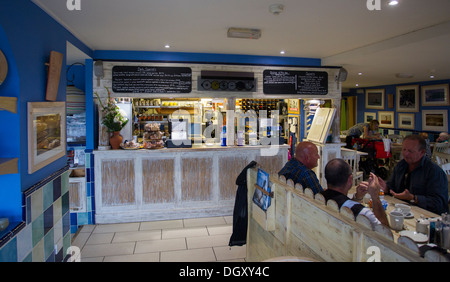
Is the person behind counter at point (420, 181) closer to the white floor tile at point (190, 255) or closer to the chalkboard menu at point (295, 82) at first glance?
the white floor tile at point (190, 255)

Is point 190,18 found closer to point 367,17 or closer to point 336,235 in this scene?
point 367,17

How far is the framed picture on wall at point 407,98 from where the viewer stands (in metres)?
11.0

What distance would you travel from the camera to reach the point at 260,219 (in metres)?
3.20

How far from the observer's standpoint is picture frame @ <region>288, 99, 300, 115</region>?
32.8ft

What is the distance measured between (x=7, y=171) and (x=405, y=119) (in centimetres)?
1212

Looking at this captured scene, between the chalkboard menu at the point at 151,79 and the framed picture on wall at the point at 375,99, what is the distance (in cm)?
941

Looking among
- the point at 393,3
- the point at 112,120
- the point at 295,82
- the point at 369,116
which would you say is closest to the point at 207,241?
the point at 112,120

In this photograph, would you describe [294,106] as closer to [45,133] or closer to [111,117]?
[111,117]

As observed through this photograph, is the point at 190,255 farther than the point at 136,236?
No

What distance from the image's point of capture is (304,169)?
3471mm

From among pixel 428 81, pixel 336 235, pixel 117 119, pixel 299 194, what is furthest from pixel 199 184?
pixel 428 81

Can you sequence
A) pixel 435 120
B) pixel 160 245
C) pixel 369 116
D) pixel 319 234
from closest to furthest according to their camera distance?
pixel 319 234, pixel 160 245, pixel 435 120, pixel 369 116

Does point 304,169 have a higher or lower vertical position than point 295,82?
lower

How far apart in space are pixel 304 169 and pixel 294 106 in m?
7.05
